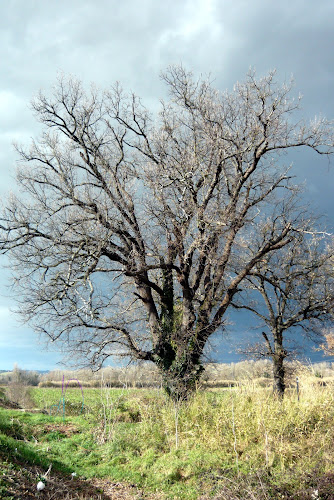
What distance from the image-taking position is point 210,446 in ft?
26.5

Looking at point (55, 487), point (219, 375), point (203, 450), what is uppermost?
point (219, 375)

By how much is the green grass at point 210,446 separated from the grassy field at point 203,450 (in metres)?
0.02

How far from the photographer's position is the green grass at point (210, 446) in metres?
6.36

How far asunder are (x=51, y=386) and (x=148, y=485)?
27082 mm

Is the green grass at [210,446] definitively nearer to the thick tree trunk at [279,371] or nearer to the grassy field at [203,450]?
the grassy field at [203,450]

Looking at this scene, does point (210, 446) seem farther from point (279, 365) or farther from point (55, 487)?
point (279, 365)

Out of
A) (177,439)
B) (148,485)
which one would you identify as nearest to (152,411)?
(177,439)

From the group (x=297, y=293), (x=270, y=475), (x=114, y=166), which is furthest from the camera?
(x=297, y=293)

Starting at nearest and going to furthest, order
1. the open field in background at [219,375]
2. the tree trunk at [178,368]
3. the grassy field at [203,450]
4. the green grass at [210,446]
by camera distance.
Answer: the grassy field at [203,450] → the green grass at [210,446] → the open field in background at [219,375] → the tree trunk at [178,368]

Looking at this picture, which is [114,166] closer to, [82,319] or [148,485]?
[82,319]

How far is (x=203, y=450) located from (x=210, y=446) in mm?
183

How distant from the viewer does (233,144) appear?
582 inches

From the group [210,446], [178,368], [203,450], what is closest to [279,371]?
[178,368]

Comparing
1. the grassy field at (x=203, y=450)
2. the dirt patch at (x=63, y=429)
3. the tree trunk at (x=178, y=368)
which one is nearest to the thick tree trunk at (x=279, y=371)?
the tree trunk at (x=178, y=368)
